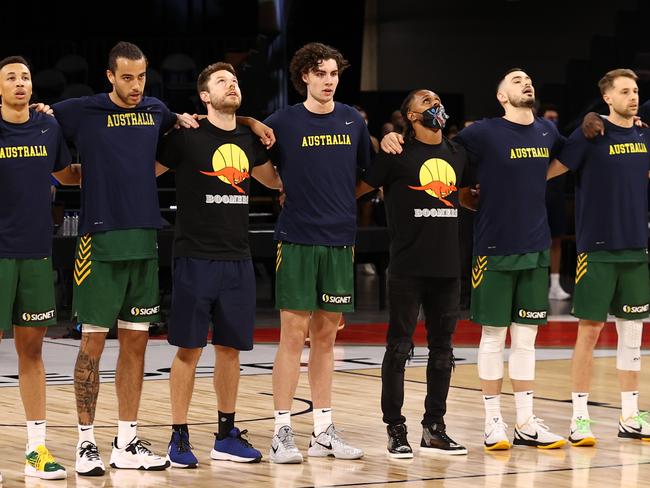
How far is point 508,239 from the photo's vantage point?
6941 millimetres

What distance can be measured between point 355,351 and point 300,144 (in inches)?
180

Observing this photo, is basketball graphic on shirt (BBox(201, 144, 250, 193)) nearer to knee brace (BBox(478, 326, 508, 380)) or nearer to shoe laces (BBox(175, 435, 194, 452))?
shoe laces (BBox(175, 435, 194, 452))

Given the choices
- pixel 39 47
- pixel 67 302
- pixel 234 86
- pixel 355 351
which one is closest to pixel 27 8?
pixel 39 47

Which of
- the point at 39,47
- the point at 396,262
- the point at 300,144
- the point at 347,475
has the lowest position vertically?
the point at 347,475

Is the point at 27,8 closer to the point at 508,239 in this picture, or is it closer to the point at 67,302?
the point at 67,302

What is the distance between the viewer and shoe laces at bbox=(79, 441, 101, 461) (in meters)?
6.25

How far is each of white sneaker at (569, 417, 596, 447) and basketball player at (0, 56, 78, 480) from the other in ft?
8.71

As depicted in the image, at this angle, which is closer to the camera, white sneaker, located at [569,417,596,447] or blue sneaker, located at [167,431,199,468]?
blue sneaker, located at [167,431,199,468]

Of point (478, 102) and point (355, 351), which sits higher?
point (478, 102)

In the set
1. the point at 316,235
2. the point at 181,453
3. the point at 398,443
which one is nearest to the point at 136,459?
the point at 181,453

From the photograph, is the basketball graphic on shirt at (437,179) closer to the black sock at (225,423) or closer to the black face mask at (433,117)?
the black face mask at (433,117)

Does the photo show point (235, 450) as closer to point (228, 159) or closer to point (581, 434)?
point (228, 159)

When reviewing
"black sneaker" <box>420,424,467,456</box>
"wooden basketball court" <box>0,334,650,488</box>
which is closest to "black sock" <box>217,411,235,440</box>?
"wooden basketball court" <box>0,334,650,488</box>

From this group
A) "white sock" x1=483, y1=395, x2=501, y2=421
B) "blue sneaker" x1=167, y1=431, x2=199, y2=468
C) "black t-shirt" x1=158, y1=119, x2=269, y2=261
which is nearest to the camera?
"blue sneaker" x1=167, y1=431, x2=199, y2=468
